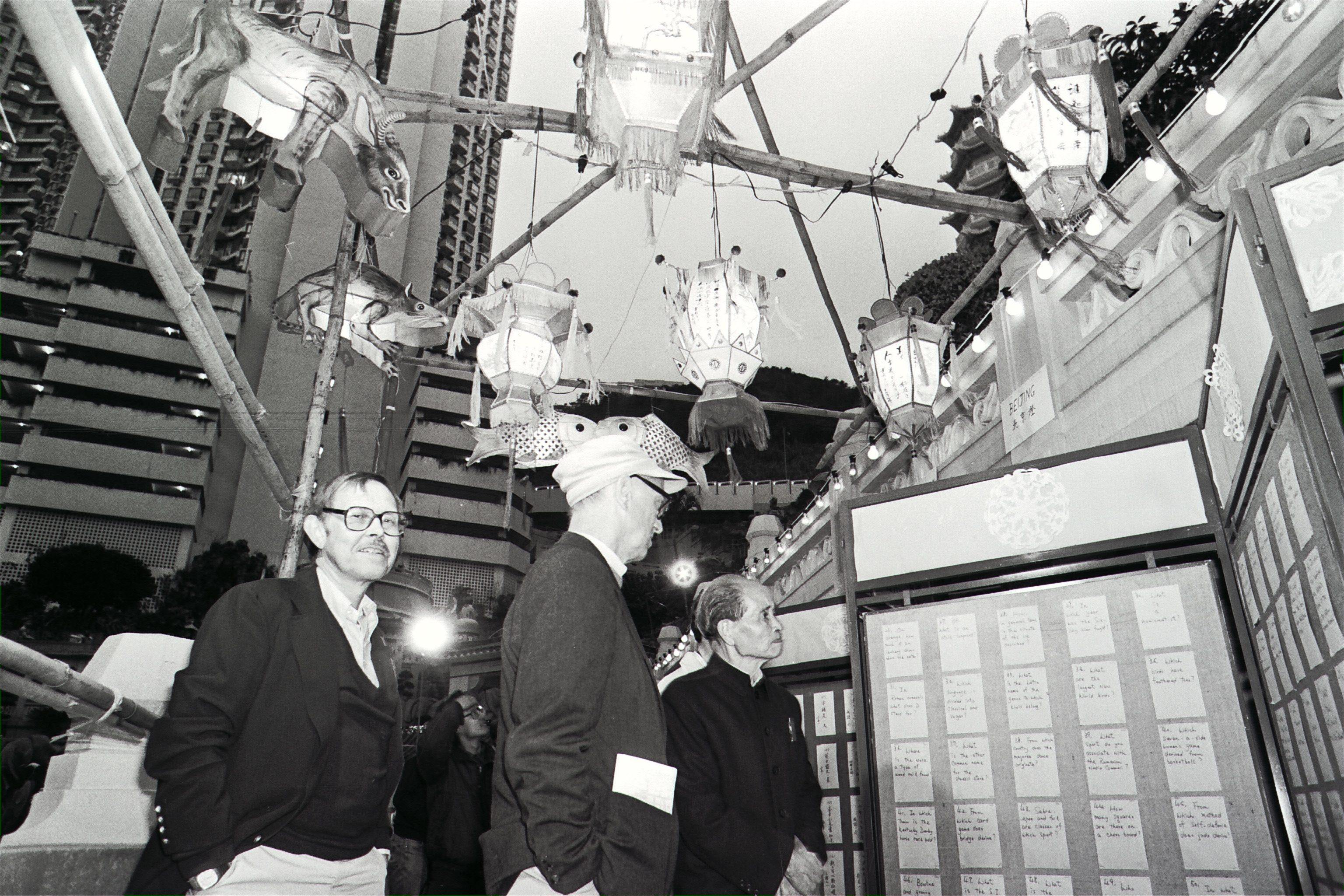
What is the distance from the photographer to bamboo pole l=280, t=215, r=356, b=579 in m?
4.09

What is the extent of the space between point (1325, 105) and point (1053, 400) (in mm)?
1869

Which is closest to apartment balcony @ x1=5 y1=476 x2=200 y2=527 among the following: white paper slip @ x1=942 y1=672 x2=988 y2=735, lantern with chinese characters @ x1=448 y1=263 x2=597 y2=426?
lantern with chinese characters @ x1=448 y1=263 x2=597 y2=426

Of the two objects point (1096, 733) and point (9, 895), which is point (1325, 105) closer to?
point (1096, 733)

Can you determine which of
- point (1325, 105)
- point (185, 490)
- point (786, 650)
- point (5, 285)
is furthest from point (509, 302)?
point (5, 285)

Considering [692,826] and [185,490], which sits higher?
[185,490]

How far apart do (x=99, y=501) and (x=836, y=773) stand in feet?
138

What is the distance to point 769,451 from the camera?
47344 millimetres

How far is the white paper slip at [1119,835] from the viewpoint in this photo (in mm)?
2645

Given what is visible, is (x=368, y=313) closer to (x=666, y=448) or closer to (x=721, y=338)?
(x=721, y=338)

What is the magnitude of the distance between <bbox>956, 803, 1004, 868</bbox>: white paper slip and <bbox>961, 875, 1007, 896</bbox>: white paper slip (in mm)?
34

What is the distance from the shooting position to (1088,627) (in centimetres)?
294

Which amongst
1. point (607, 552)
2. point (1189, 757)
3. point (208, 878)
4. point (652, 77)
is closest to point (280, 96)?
point (652, 77)

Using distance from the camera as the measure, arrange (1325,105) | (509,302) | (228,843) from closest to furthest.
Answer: (228,843), (1325,105), (509,302)

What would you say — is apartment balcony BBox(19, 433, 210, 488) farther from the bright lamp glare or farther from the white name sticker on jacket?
the white name sticker on jacket
